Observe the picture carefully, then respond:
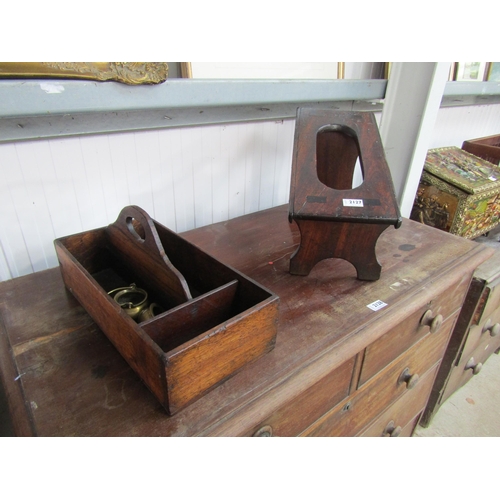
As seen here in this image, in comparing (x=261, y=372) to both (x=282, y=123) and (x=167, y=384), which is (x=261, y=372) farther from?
(x=282, y=123)

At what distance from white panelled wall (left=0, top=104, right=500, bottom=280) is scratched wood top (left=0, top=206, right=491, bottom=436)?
0.10 m

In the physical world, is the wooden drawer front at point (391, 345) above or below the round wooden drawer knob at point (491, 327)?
above

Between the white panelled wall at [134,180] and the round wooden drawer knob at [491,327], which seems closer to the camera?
the white panelled wall at [134,180]

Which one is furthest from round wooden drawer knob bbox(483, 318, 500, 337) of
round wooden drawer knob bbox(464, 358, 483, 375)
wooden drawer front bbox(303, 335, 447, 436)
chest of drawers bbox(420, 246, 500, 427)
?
wooden drawer front bbox(303, 335, 447, 436)

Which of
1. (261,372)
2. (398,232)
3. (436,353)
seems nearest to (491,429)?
(436,353)

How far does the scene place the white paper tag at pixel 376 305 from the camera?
0.66m

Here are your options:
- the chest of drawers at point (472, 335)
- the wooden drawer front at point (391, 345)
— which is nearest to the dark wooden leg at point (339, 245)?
the wooden drawer front at point (391, 345)

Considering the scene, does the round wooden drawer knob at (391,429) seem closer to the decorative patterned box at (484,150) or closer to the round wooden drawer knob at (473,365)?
the round wooden drawer knob at (473,365)

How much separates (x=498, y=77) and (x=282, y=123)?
1.29 m

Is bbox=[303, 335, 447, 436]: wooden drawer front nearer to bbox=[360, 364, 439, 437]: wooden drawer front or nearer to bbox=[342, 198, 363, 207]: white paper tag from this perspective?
bbox=[360, 364, 439, 437]: wooden drawer front

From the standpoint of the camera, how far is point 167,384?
0.41 metres

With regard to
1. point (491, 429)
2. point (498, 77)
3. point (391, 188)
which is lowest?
point (491, 429)

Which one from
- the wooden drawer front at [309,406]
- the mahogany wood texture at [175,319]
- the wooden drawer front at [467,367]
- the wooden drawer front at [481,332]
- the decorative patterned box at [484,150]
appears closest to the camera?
the mahogany wood texture at [175,319]

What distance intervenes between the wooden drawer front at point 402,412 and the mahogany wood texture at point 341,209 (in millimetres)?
406
